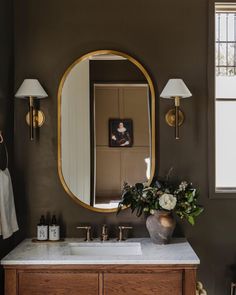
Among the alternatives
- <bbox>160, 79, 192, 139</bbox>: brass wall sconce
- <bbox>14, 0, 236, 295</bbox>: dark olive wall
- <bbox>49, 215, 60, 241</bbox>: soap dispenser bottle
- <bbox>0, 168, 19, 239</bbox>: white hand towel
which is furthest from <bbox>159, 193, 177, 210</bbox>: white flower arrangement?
<bbox>0, 168, 19, 239</bbox>: white hand towel

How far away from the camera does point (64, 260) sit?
234 centimetres

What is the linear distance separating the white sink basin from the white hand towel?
0.40m

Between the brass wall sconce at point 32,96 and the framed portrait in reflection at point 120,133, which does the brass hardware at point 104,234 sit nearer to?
the framed portrait in reflection at point 120,133

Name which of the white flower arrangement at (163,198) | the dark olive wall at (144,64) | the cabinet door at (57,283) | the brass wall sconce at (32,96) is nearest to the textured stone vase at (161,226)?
the white flower arrangement at (163,198)

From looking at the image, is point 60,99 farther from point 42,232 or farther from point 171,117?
point 42,232

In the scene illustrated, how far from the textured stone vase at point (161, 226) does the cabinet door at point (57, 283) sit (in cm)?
51

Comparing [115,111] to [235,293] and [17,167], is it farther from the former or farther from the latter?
[235,293]

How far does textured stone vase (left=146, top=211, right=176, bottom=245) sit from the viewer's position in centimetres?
265

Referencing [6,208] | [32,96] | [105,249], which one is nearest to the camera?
[6,208]

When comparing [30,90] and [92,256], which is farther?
[30,90]

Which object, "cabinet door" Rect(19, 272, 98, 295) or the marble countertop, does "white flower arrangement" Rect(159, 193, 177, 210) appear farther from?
"cabinet door" Rect(19, 272, 98, 295)

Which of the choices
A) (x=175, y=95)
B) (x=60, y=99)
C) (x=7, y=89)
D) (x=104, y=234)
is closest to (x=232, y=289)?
(x=104, y=234)

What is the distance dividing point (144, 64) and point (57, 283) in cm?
155

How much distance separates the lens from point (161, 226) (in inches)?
104
